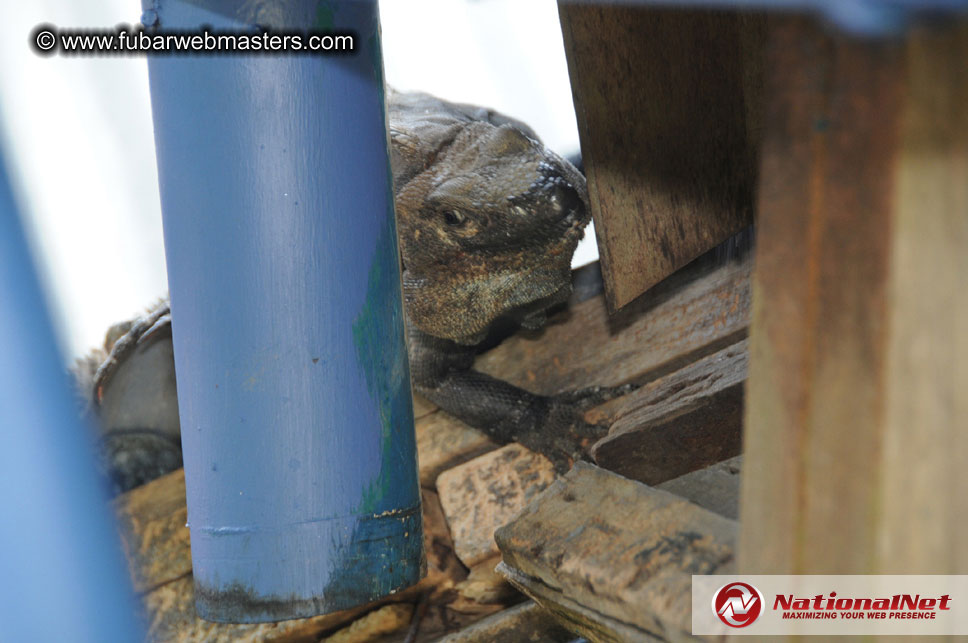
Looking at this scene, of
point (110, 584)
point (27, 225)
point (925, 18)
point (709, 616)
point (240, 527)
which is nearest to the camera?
point (925, 18)

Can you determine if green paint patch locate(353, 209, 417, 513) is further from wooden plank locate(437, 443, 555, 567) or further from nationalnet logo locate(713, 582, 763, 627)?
wooden plank locate(437, 443, 555, 567)

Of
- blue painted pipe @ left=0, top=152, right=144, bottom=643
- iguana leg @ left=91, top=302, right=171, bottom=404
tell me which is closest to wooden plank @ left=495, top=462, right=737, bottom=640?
blue painted pipe @ left=0, top=152, right=144, bottom=643

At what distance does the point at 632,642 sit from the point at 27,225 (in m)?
0.90

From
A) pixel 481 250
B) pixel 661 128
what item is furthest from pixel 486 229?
pixel 661 128

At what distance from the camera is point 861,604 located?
0.70 meters

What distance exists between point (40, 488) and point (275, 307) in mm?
415

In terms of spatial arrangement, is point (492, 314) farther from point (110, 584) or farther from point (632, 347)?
point (110, 584)

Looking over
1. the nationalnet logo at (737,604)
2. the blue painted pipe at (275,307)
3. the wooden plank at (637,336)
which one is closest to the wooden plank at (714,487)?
the nationalnet logo at (737,604)

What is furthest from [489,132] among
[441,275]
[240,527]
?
[240,527]

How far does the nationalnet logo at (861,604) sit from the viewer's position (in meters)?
0.70

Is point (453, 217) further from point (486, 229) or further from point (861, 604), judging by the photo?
point (861, 604)

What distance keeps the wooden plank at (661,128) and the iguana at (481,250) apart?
16 cm

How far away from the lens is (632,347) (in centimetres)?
218

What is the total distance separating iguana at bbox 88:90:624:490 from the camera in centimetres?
199
